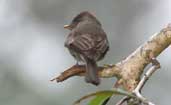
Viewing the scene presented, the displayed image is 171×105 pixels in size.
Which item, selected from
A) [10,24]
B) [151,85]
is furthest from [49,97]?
[10,24]

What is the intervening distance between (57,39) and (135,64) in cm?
1116

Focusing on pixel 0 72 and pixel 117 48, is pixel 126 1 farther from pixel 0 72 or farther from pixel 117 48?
pixel 0 72

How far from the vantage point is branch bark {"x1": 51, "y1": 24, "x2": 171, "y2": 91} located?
381 cm

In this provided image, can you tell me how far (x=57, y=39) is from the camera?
1507 centimetres

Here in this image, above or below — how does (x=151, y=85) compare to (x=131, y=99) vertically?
below

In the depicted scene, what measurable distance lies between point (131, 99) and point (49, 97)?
8951 millimetres

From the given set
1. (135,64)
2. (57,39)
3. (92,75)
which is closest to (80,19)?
(92,75)

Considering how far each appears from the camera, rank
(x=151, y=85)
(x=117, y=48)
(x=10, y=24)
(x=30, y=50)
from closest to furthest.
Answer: (x=151, y=85) → (x=117, y=48) → (x=30, y=50) → (x=10, y=24)

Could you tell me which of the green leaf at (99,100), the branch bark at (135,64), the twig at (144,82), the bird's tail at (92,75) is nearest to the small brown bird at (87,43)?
the bird's tail at (92,75)

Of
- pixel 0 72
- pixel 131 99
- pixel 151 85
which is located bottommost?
pixel 151 85

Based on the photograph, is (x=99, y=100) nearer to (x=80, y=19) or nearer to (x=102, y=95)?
(x=102, y=95)

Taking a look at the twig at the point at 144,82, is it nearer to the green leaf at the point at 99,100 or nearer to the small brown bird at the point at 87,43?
the green leaf at the point at 99,100

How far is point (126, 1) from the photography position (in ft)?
52.5

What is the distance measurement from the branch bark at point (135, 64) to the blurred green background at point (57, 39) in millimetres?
6198
